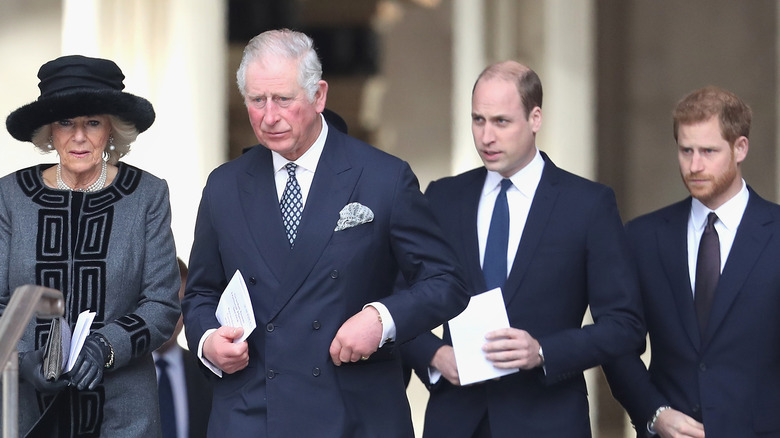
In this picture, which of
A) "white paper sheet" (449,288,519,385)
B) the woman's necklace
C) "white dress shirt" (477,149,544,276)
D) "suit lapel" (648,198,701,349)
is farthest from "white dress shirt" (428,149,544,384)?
the woman's necklace

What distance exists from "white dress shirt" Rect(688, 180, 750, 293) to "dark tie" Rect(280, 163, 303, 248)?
156 centimetres

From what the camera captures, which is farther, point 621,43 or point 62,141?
point 621,43

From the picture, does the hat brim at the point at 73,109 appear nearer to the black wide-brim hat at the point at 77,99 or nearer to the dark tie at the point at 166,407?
the black wide-brim hat at the point at 77,99

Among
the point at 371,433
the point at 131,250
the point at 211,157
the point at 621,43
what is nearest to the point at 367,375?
the point at 371,433

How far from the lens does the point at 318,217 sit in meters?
4.44

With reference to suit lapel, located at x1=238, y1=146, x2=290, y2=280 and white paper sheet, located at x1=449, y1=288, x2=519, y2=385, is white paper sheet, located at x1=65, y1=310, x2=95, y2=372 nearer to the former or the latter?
suit lapel, located at x1=238, y1=146, x2=290, y2=280

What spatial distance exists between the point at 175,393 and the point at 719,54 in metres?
3.87

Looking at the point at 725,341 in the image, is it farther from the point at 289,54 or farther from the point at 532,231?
the point at 289,54

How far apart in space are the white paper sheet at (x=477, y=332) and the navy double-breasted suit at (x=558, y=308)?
0.47 ft

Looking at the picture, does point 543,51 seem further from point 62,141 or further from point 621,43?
point 62,141

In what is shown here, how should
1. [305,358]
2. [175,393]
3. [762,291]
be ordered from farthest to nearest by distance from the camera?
1. [175,393]
2. [762,291]
3. [305,358]

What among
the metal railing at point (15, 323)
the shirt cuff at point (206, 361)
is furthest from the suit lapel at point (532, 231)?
the metal railing at point (15, 323)

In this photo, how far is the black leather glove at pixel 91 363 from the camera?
458 cm

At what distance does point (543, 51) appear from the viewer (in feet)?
26.9
